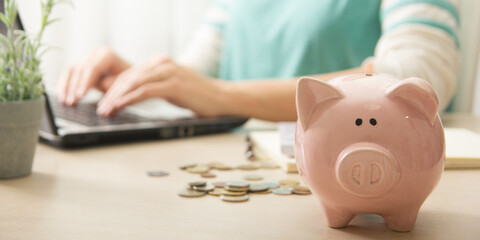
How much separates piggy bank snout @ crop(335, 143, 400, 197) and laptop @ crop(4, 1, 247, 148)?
0.46 meters

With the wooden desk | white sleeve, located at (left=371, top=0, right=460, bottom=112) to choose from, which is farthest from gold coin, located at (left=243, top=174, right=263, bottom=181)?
white sleeve, located at (left=371, top=0, right=460, bottom=112)

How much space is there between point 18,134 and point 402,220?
409mm

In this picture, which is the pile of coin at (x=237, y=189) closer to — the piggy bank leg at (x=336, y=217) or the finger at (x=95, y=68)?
the piggy bank leg at (x=336, y=217)

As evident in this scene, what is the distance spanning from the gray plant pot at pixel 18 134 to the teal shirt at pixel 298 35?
2.58 ft

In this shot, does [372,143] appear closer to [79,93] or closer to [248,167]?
[248,167]

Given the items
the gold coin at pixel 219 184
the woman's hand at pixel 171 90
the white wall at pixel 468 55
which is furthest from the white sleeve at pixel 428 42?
the gold coin at pixel 219 184

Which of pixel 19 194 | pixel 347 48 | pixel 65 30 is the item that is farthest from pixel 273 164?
pixel 65 30

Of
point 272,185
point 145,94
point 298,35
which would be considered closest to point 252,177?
point 272,185

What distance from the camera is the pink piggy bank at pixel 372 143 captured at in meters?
0.38

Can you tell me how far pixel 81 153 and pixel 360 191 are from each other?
47cm

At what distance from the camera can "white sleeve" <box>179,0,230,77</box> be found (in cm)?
150

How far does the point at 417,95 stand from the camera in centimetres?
38

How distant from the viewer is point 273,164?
2.14 feet

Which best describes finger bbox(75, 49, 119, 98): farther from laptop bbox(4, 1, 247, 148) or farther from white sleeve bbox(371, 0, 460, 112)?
white sleeve bbox(371, 0, 460, 112)
